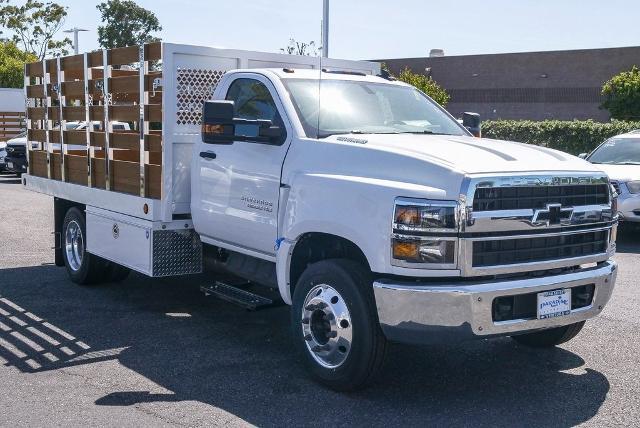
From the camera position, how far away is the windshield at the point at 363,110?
6.46 meters

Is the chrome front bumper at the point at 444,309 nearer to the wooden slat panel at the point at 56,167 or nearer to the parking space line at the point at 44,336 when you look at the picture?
the parking space line at the point at 44,336

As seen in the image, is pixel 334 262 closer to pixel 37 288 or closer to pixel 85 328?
pixel 85 328

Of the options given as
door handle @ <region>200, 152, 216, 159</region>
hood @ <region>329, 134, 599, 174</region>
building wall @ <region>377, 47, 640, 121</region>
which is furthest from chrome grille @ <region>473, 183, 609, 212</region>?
building wall @ <region>377, 47, 640, 121</region>

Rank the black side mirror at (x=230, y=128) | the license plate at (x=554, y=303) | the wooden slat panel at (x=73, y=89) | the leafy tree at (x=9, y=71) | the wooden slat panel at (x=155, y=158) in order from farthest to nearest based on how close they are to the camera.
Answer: the leafy tree at (x=9, y=71) → the wooden slat panel at (x=73, y=89) → the wooden slat panel at (x=155, y=158) → the black side mirror at (x=230, y=128) → the license plate at (x=554, y=303)

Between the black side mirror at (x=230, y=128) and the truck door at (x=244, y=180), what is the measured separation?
0.08m

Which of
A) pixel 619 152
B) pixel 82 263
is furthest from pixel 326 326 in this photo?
pixel 619 152

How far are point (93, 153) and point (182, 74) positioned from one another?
1894mm

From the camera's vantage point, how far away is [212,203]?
7109 mm

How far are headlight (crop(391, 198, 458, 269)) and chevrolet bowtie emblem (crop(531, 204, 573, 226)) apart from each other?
62 cm

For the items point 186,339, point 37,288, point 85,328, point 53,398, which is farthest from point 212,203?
point 37,288

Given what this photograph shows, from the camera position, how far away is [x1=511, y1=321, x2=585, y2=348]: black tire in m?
6.62

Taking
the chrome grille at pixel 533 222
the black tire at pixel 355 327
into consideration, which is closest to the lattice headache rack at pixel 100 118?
the black tire at pixel 355 327

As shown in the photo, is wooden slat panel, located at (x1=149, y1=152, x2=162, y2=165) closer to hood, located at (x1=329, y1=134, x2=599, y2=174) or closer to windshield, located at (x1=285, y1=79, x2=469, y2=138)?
windshield, located at (x1=285, y1=79, x2=469, y2=138)

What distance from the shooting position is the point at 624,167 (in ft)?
44.5
